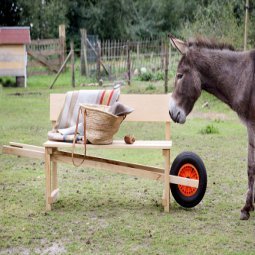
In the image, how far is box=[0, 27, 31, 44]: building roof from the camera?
20812 millimetres

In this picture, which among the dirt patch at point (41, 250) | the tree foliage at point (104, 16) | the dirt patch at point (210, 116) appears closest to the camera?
the dirt patch at point (41, 250)

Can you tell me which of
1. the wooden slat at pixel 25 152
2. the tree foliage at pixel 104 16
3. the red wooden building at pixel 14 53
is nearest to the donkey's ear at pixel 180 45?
the wooden slat at pixel 25 152

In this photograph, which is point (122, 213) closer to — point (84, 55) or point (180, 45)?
point (180, 45)

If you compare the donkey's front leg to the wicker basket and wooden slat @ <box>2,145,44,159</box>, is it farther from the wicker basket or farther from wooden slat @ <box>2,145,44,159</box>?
wooden slat @ <box>2,145,44,159</box>

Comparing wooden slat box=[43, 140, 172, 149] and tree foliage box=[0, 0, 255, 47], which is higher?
tree foliage box=[0, 0, 255, 47]

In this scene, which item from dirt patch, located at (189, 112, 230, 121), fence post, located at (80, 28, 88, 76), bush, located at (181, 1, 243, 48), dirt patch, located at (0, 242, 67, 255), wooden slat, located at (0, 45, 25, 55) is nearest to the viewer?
dirt patch, located at (0, 242, 67, 255)

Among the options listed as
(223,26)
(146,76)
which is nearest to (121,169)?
(223,26)

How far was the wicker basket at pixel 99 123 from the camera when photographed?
5797mm

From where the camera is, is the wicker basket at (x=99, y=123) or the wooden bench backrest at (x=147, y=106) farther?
the wooden bench backrest at (x=147, y=106)

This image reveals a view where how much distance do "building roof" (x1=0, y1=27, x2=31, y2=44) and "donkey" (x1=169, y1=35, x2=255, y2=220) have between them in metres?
15.9

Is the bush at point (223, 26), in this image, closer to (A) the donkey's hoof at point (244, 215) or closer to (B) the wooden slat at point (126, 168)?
(B) the wooden slat at point (126, 168)

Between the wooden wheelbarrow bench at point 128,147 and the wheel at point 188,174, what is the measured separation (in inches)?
5.0

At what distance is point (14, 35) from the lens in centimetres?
2102

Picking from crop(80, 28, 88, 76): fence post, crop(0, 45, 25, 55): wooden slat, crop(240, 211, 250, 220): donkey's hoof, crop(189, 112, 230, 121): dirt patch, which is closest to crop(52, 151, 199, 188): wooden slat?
crop(240, 211, 250, 220): donkey's hoof
